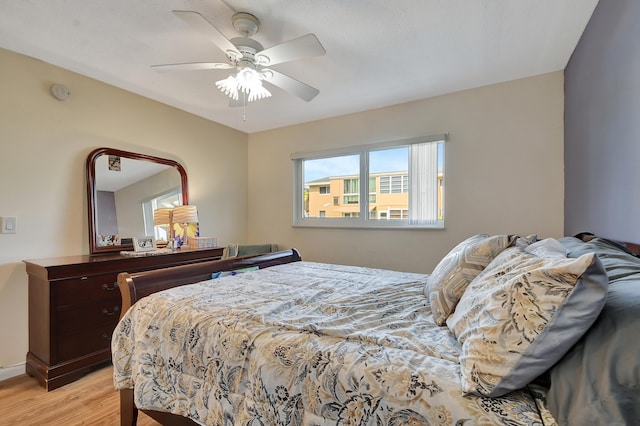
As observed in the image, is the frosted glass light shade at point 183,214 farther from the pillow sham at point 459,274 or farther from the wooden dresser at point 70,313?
the pillow sham at point 459,274

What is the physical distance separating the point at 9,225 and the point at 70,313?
2.66 feet

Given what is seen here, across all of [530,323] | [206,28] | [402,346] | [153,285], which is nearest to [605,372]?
[530,323]

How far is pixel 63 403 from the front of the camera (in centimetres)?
186

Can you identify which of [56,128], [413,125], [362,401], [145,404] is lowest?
[145,404]

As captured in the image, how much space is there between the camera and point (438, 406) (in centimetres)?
74

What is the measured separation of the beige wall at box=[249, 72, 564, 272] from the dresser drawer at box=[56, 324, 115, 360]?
7.06ft

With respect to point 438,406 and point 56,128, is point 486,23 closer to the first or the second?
point 438,406

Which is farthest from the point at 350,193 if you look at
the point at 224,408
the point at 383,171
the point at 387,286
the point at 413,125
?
the point at 224,408

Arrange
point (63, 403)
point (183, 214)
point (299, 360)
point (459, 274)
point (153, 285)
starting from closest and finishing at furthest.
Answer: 1. point (299, 360)
2. point (459, 274)
3. point (153, 285)
4. point (63, 403)
5. point (183, 214)

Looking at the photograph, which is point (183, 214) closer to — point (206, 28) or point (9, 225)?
point (9, 225)

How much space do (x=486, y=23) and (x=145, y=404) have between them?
279 cm

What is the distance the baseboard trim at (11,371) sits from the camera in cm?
212

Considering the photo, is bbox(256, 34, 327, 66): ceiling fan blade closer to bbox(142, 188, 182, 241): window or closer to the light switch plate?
bbox(142, 188, 182, 241): window

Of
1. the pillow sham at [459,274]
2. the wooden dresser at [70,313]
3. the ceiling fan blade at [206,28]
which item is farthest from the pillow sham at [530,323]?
the wooden dresser at [70,313]
